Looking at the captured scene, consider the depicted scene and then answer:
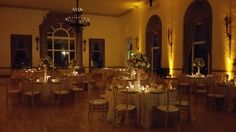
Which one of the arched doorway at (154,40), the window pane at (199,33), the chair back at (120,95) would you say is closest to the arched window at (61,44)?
the arched doorway at (154,40)

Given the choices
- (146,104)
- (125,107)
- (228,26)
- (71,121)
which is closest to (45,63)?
(71,121)

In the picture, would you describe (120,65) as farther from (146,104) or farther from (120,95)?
(146,104)

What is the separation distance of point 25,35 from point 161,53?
9.07 m

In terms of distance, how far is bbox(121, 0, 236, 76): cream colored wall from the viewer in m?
9.21

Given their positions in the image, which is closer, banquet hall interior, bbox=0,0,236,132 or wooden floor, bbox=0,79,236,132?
wooden floor, bbox=0,79,236,132

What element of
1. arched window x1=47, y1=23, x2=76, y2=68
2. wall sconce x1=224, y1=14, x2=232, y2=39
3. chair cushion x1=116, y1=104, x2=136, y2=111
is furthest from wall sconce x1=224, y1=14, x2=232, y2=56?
arched window x1=47, y1=23, x2=76, y2=68

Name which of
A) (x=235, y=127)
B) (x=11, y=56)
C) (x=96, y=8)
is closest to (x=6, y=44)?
(x=11, y=56)

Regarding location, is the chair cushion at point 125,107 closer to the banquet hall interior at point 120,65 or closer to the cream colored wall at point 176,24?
→ the banquet hall interior at point 120,65

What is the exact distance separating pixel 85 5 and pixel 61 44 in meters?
3.65

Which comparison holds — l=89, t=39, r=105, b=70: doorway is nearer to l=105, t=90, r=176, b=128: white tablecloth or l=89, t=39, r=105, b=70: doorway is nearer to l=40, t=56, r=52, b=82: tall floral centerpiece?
l=40, t=56, r=52, b=82: tall floral centerpiece

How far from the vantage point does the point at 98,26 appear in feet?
59.4

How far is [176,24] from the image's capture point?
12023 millimetres

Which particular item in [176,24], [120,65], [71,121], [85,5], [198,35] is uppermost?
[85,5]

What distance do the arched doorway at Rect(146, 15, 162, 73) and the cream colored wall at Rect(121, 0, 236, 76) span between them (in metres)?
0.37
